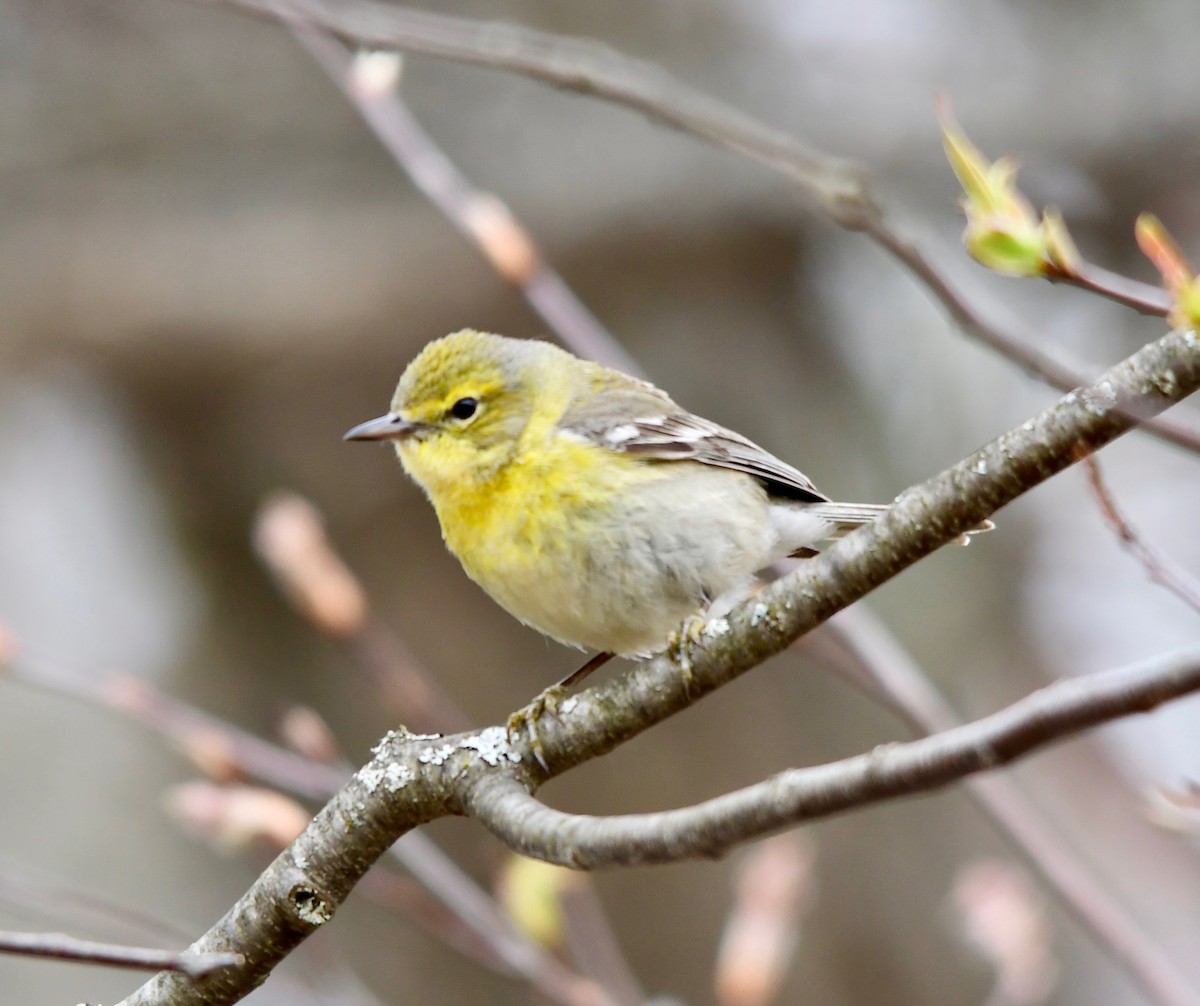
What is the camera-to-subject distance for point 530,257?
3227 mm

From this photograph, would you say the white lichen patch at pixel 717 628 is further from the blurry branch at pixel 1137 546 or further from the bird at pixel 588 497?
the bird at pixel 588 497

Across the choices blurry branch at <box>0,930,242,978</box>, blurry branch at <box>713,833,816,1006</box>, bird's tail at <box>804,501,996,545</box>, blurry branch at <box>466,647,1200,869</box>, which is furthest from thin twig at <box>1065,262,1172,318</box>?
blurry branch at <box>713,833,816,1006</box>

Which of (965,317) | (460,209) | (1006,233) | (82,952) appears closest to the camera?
(82,952)

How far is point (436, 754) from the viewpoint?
2.31 meters

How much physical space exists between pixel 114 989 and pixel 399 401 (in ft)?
10.9

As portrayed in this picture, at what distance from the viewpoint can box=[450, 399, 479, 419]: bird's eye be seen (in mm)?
3717

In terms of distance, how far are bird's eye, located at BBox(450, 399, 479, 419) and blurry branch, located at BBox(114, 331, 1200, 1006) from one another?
1.44m

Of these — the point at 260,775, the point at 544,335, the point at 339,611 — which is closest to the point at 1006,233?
the point at 339,611

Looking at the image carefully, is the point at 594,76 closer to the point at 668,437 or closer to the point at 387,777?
the point at 387,777

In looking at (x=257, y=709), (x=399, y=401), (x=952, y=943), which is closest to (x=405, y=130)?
(x=399, y=401)

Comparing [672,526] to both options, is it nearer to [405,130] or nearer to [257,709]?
[405,130]

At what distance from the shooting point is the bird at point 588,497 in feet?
10.7

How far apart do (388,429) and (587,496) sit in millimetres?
671

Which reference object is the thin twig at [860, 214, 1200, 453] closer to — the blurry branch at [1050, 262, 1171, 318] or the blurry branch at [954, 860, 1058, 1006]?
the blurry branch at [1050, 262, 1171, 318]
